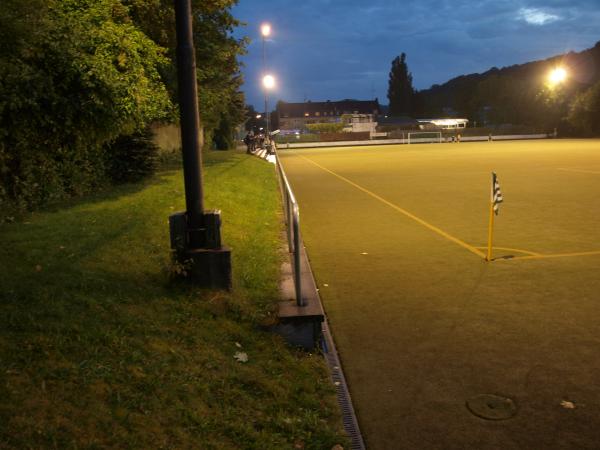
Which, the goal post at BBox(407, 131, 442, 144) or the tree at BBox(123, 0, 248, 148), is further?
the goal post at BBox(407, 131, 442, 144)

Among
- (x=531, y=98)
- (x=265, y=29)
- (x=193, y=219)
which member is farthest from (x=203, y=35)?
(x=531, y=98)

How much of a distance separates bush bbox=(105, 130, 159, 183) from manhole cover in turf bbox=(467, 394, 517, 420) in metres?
14.5

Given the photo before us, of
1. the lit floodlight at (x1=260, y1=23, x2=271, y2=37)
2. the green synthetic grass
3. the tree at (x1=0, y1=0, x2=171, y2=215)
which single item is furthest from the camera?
the lit floodlight at (x1=260, y1=23, x2=271, y2=37)

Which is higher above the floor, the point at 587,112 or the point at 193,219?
the point at 587,112

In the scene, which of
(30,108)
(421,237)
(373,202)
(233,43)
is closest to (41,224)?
(30,108)

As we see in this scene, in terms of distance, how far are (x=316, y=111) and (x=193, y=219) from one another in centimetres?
17095

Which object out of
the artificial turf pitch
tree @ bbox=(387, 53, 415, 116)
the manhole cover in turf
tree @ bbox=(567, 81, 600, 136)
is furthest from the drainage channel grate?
tree @ bbox=(387, 53, 415, 116)

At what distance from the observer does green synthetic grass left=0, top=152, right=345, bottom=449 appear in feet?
11.6

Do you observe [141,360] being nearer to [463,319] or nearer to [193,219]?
[193,219]

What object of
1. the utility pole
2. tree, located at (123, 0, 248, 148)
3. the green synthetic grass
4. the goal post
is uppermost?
tree, located at (123, 0, 248, 148)

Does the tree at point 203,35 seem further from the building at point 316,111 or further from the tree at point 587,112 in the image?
the building at point 316,111

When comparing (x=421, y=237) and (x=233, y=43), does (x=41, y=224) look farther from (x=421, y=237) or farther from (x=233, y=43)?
(x=233, y=43)

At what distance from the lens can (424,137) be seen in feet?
245

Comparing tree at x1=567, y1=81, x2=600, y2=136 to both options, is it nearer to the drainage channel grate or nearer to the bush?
the bush
